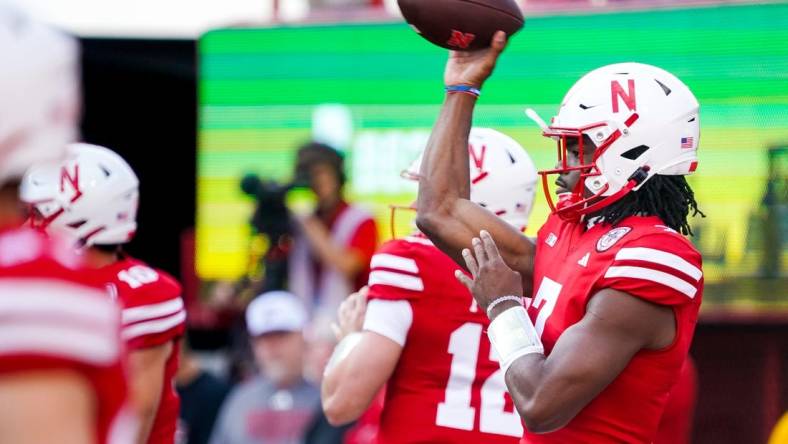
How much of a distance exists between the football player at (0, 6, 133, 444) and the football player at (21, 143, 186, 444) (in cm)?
194

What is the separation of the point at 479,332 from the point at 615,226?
2.48 ft

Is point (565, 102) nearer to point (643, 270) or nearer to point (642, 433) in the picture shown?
point (643, 270)

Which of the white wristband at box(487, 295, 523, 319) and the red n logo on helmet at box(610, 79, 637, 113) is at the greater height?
the red n logo on helmet at box(610, 79, 637, 113)

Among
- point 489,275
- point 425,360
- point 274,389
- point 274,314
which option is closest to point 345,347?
point 425,360

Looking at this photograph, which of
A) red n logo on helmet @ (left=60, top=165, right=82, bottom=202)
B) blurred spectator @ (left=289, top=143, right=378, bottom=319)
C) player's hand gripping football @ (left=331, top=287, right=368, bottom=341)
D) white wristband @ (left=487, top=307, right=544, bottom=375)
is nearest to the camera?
white wristband @ (left=487, top=307, right=544, bottom=375)

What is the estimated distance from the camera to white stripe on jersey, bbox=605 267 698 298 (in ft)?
9.45

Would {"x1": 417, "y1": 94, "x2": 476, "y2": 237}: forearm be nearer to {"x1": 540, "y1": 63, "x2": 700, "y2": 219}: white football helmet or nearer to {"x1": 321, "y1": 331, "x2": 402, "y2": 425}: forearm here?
{"x1": 540, "y1": 63, "x2": 700, "y2": 219}: white football helmet

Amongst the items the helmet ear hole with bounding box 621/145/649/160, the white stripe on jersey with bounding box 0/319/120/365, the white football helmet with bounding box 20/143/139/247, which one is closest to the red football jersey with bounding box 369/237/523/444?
the helmet ear hole with bounding box 621/145/649/160

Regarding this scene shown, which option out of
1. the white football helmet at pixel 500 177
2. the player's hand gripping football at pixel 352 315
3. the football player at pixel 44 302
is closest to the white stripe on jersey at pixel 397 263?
the player's hand gripping football at pixel 352 315

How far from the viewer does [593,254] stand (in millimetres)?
3041

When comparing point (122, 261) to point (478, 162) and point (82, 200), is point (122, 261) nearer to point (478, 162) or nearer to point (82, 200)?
point (82, 200)

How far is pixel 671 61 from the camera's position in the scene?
22.0 feet

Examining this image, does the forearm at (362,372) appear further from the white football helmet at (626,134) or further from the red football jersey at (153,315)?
Answer: the white football helmet at (626,134)

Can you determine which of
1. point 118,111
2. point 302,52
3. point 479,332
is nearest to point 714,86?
point 302,52
